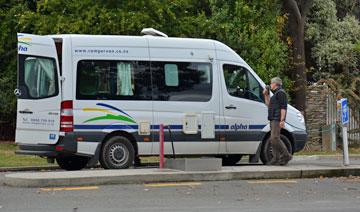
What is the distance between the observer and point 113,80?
1365 cm

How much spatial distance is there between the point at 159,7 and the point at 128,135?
424 inches

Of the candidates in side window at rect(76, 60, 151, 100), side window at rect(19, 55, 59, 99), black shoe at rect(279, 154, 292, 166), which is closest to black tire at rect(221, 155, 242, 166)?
black shoe at rect(279, 154, 292, 166)

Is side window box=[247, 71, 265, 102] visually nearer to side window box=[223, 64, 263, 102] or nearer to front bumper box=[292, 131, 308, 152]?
side window box=[223, 64, 263, 102]

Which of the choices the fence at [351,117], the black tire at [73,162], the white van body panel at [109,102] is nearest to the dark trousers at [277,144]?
the white van body panel at [109,102]

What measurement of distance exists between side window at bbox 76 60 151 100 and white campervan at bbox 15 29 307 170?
2cm

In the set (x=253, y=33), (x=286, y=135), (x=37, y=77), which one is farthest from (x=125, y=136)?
(x=253, y=33)

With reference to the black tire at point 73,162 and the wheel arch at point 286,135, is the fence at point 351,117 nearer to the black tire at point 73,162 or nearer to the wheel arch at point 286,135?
the wheel arch at point 286,135

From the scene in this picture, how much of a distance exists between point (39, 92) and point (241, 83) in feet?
14.4

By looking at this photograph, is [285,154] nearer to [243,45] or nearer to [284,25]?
[243,45]

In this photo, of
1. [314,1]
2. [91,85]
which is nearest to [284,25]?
[314,1]

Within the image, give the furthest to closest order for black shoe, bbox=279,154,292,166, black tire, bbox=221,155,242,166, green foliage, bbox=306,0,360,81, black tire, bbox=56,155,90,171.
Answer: green foliage, bbox=306,0,360,81 < black tire, bbox=221,155,242,166 < black tire, bbox=56,155,90,171 < black shoe, bbox=279,154,292,166

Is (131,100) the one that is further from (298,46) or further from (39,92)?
(298,46)

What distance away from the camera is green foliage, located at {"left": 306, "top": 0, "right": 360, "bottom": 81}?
2900cm

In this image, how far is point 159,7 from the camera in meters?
23.8
